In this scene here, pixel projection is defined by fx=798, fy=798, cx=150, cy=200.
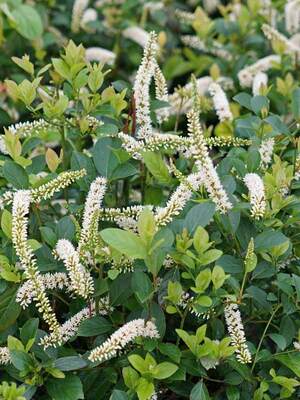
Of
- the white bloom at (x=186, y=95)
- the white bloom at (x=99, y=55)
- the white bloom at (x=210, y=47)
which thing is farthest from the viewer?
the white bloom at (x=210, y=47)

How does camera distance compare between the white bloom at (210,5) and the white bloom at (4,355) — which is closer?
the white bloom at (4,355)

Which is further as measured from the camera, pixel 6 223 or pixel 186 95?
pixel 186 95

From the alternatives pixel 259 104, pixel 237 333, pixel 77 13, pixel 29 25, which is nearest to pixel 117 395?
pixel 237 333

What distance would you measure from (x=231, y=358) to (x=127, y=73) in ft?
7.19

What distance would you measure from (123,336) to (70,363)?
0.43 feet

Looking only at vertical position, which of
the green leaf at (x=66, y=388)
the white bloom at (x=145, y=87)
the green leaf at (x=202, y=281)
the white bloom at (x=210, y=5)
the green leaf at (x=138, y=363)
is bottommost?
the white bloom at (x=210, y=5)

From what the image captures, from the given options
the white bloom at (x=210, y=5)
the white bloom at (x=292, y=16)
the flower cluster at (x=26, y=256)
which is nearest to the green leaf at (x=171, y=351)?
the flower cluster at (x=26, y=256)

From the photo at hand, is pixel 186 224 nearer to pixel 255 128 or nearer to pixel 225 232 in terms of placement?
pixel 225 232

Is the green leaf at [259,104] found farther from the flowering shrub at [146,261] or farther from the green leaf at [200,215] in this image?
the green leaf at [200,215]

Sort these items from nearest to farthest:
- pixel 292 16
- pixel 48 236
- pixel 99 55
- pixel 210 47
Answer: pixel 48 236, pixel 99 55, pixel 292 16, pixel 210 47

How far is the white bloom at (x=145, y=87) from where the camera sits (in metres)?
1.86

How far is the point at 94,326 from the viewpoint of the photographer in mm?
1640

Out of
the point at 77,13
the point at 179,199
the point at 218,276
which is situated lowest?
the point at 77,13

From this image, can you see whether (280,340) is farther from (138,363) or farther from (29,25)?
(29,25)
